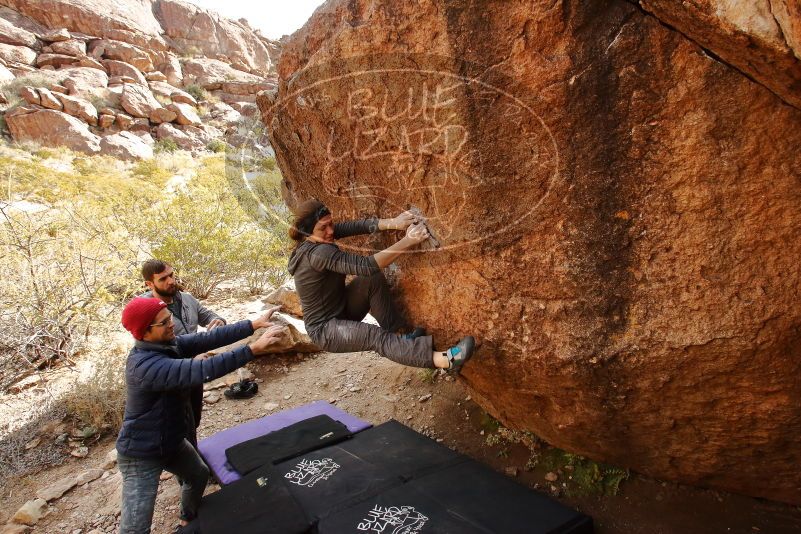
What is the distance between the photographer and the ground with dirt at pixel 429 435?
8.76 feet

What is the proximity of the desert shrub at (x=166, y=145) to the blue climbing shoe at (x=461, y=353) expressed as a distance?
22729 mm

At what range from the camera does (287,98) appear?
3.02 metres

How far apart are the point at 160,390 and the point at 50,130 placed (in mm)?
22460

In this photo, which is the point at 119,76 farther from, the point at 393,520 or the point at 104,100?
the point at 393,520

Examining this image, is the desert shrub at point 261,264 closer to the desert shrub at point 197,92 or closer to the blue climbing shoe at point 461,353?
the blue climbing shoe at point 461,353

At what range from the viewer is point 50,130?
1919 cm

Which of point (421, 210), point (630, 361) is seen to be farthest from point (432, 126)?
point (630, 361)

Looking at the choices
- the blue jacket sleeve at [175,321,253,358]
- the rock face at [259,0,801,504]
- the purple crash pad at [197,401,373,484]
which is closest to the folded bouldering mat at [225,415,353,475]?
the purple crash pad at [197,401,373,484]

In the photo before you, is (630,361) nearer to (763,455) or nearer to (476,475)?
(763,455)

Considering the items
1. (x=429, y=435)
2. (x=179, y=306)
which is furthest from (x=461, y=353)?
(x=179, y=306)

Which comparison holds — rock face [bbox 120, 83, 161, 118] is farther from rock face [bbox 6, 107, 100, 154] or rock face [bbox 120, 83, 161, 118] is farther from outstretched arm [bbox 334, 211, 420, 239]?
outstretched arm [bbox 334, 211, 420, 239]

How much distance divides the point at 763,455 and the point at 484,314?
1593 millimetres

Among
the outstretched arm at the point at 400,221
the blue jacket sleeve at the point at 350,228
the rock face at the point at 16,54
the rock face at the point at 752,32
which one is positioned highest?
the rock face at the point at 16,54

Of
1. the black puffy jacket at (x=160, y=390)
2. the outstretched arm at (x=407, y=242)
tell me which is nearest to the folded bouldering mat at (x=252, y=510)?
the black puffy jacket at (x=160, y=390)
